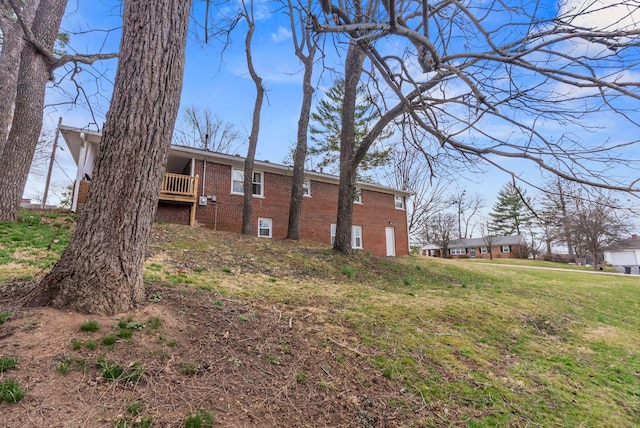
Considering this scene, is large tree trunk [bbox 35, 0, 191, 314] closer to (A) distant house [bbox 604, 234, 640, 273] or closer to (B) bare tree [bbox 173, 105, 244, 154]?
(B) bare tree [bbox 173, 105, 244, 154]

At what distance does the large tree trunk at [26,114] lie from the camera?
26.6 feet

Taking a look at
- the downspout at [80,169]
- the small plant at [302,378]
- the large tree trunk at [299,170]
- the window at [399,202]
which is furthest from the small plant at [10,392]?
the window at [399,202]

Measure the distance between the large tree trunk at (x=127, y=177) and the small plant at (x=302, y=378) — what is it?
66.1 inches

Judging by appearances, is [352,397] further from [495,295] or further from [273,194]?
[273,194]

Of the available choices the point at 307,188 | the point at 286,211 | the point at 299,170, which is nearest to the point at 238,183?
the point at 286,211

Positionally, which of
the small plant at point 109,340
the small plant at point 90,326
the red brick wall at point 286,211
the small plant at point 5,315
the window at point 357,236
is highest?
the red brick wall at point 286,211

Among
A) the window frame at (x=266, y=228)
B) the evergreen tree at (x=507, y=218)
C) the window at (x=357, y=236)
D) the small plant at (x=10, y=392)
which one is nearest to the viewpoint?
the small plant at (x=10, y=392)

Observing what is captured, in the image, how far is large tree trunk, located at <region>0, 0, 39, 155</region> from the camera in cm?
773

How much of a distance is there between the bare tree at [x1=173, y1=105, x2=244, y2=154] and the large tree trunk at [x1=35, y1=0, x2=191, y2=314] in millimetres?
22391

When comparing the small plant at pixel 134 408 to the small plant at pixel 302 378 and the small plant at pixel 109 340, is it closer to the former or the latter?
the small plant at pixel 109 340

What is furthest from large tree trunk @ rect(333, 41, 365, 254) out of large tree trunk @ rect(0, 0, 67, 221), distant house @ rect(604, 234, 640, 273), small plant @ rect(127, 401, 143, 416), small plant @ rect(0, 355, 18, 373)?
distant house @ rect(604, 234, 640, 273)

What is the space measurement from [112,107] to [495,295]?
815cm

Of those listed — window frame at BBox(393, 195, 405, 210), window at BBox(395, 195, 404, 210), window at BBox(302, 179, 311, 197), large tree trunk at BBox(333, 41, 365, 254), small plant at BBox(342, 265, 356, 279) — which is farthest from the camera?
window at BBox(395, 195, 404, 210)

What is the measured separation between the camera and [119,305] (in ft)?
9.18
